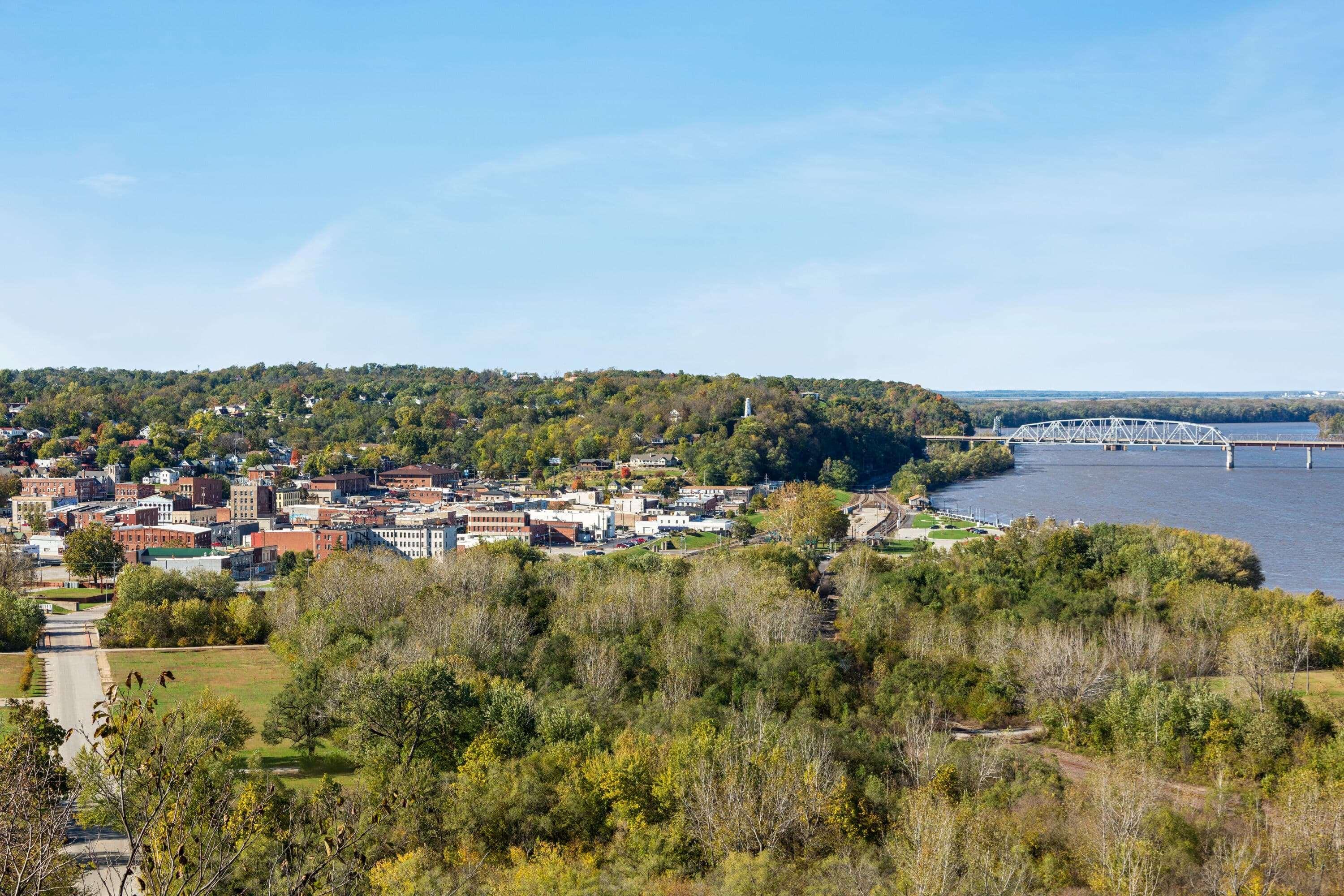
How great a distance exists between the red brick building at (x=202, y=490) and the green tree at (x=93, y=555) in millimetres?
9242

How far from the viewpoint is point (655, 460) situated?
155ft

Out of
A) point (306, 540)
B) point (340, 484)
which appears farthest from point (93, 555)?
point (340, 484)

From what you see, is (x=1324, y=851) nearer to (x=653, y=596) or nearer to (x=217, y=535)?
(x=653, y=596)

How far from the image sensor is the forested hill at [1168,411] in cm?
9281

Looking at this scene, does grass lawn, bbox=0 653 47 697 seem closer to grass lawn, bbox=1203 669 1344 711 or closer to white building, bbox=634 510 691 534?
grass lawn, bbox=1203 669 1344 711

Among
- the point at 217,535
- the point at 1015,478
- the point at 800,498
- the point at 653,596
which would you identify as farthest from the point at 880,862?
the point at 1015,478

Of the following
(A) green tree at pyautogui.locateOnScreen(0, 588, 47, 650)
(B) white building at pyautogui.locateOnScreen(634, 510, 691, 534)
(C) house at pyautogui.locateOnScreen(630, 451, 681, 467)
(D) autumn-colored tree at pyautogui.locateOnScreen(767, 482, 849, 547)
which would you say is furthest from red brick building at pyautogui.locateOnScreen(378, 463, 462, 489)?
(A) green tree at pyautogui.locateOnScreen(0, 588, 47, 650)

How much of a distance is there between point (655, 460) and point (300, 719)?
3550 centimetres

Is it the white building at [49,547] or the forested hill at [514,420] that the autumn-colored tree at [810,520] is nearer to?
the forested hill at [514,420]

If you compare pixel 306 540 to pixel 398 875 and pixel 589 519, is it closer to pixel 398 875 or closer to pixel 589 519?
pixel 589 519

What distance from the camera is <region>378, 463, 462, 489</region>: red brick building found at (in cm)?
4362

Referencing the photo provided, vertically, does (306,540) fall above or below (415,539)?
above

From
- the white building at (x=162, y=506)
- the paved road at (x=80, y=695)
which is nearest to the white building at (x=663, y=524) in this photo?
the white building at (x=162, y=506)

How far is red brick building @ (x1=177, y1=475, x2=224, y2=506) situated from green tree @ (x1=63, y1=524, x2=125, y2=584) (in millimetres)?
9242
